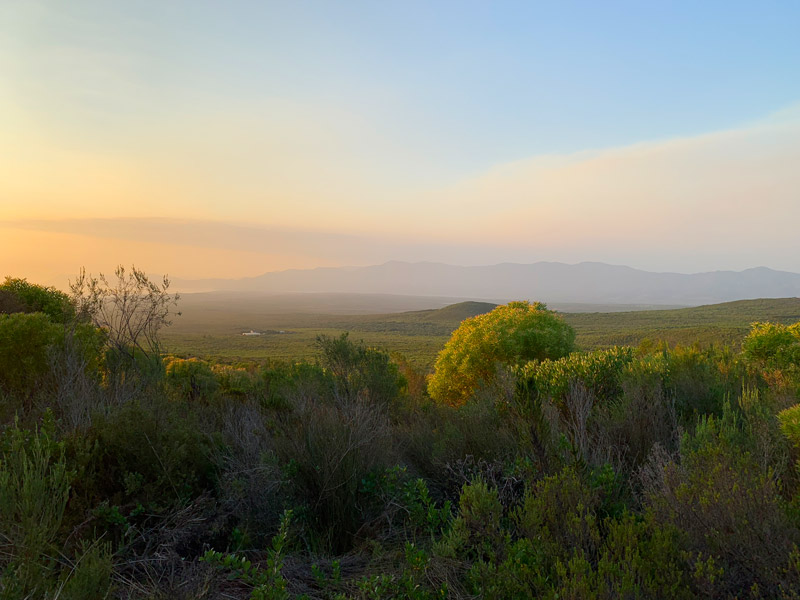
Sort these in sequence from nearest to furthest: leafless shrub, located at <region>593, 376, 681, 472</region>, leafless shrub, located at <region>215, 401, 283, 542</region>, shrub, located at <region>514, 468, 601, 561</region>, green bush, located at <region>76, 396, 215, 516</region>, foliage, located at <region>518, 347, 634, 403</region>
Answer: shrub, located at <region>514, 468, 601, 561</region> → green bush, located at <region>76, 396, 215, 516</region> → leafless shrub, located at <region>215, 401, 283, 542</region> → leafless shrub, located at <region>593, 376, 681, 472</region> → foliage, located at <region>518, 347, 634, 403</region>

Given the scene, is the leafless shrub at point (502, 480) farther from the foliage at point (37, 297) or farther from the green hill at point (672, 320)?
the green hill at point (672, 320)

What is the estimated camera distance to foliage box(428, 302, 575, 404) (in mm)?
14680

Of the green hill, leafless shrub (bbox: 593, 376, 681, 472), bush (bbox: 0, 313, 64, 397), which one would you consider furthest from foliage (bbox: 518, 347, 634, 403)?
the green hill

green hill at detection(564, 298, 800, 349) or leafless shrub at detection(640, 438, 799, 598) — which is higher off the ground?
leafless shrub at detection(640, 438, 799, 598)

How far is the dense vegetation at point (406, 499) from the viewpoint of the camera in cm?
257

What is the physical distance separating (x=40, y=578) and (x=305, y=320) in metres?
139

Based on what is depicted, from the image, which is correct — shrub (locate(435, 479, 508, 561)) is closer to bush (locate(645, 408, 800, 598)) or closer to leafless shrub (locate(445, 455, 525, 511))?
leafless shrub (locate(445, 455, 525, 511))

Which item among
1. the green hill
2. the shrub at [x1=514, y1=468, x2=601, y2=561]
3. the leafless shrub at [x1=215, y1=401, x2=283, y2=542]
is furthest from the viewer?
the green hill

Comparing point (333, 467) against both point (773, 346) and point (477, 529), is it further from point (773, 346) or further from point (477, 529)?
point (773, 346)

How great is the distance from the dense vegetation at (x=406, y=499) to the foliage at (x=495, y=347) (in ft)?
23.4

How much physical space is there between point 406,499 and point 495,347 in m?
11.0

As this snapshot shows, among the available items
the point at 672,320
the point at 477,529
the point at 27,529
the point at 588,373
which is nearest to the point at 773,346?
the point at 588,373

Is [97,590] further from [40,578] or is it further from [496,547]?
[496,547]

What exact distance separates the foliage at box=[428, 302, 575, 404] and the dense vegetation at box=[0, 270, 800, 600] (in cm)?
714
